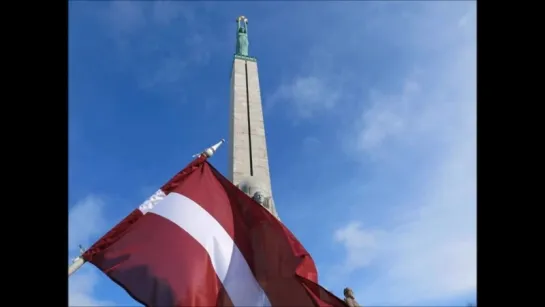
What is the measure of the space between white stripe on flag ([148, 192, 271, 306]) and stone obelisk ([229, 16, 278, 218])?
6.12 meters

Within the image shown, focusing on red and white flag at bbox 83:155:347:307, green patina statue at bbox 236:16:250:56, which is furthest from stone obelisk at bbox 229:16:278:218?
red and white flag at bbox 83:155:347:307

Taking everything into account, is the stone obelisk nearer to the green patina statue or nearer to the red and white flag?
the green patina statue

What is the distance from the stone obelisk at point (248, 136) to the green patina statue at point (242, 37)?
Result: 67cm

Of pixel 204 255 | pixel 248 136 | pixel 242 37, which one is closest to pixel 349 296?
pixel 204 255

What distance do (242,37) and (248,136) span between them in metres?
5.60

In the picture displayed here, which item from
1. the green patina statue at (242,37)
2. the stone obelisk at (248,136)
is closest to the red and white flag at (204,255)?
the stone obelisk at (248,136)

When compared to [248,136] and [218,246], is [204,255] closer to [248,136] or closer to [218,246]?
[218,246]

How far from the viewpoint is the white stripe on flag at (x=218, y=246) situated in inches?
302

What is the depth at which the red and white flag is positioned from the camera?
7402mm

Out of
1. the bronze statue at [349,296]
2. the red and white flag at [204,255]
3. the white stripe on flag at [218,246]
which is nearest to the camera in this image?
the red and white flag at [204,255]

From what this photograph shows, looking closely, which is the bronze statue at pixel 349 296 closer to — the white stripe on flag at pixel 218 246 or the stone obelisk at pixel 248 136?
the white stripe on flag at pixel 218 246
